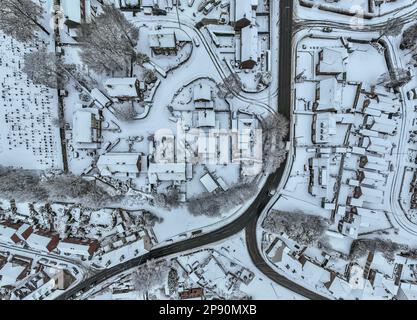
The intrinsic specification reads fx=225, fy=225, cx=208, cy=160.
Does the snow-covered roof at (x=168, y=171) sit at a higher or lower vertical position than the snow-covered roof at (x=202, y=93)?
lower

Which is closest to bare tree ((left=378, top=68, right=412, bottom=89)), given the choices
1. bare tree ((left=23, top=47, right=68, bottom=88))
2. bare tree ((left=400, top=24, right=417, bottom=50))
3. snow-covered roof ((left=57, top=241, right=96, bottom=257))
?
bare tree ((left=400, top=24, right=417, bottom=50))

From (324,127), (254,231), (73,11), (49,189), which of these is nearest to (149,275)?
(254,231)

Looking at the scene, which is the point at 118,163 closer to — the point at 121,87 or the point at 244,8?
the point at 121,87

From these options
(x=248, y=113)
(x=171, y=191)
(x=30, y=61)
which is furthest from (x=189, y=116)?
(x=30, y=61)

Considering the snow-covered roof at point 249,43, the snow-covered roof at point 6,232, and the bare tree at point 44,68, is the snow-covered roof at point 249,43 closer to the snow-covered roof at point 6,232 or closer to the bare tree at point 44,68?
the bare tree at point 44,68

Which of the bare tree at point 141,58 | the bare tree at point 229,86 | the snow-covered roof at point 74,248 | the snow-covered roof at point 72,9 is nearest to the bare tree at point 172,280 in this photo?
the snow-covered roof at point 74,248

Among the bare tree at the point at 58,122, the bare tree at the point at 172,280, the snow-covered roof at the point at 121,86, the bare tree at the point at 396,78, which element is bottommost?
the bare tree at the point at 172,280
